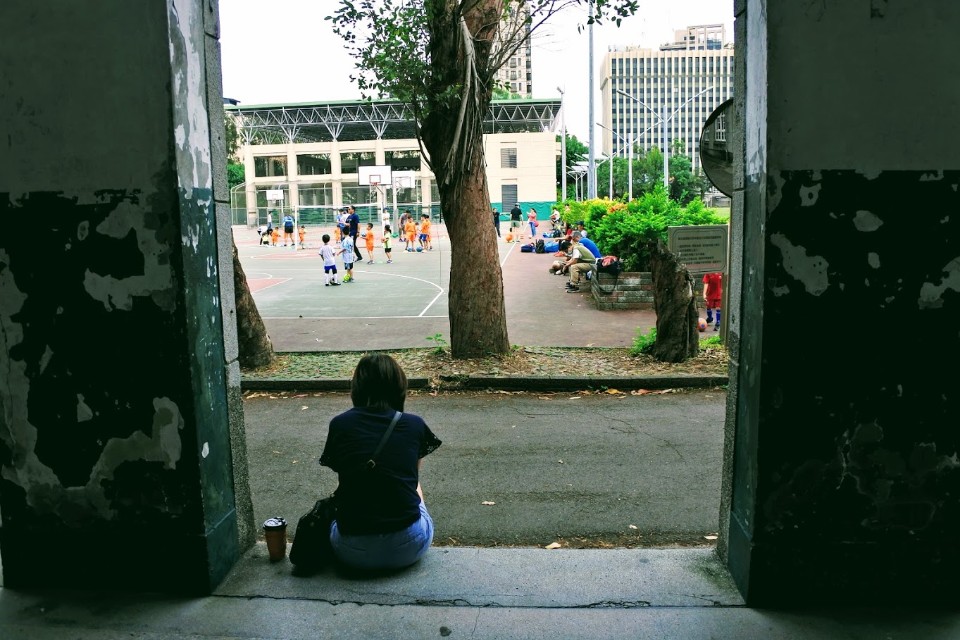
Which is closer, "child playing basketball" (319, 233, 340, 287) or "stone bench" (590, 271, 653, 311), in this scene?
"stone bench" (590, 271, 653, 311)

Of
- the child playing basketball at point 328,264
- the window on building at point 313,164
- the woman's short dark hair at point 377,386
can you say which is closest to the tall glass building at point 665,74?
the window on building at point 313,164

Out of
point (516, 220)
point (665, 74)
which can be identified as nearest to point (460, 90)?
point (516, 220)

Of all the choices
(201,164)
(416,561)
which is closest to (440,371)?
(416,561)

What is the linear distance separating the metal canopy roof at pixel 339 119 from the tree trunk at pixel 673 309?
63053 mm

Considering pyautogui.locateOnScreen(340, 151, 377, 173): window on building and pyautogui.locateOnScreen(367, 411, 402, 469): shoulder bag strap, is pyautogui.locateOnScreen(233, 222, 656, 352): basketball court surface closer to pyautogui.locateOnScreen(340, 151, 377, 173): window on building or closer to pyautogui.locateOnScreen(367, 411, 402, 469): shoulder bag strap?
pyautogui.locateOnScreen(367, 411, 402, 469): shoulder bag strap

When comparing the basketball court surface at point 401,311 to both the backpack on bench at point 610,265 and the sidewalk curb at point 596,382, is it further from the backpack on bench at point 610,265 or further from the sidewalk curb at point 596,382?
the sidewalk curb at point 596,382

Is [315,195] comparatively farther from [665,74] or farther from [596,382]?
[596,382]

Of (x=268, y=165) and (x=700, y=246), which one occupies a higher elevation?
(x=268, y=165)

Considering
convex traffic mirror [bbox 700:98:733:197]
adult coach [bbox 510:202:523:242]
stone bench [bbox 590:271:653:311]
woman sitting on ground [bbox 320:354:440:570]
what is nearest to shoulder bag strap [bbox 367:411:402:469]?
woman sitting on ground [bbox 320:354:440:570]

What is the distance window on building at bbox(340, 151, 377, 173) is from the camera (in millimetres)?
74312

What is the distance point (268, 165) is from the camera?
249 ft

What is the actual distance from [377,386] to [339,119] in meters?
76.3

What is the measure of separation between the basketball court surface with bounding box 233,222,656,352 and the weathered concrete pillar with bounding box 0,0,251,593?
20.2 ft

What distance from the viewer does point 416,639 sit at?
3375mm
